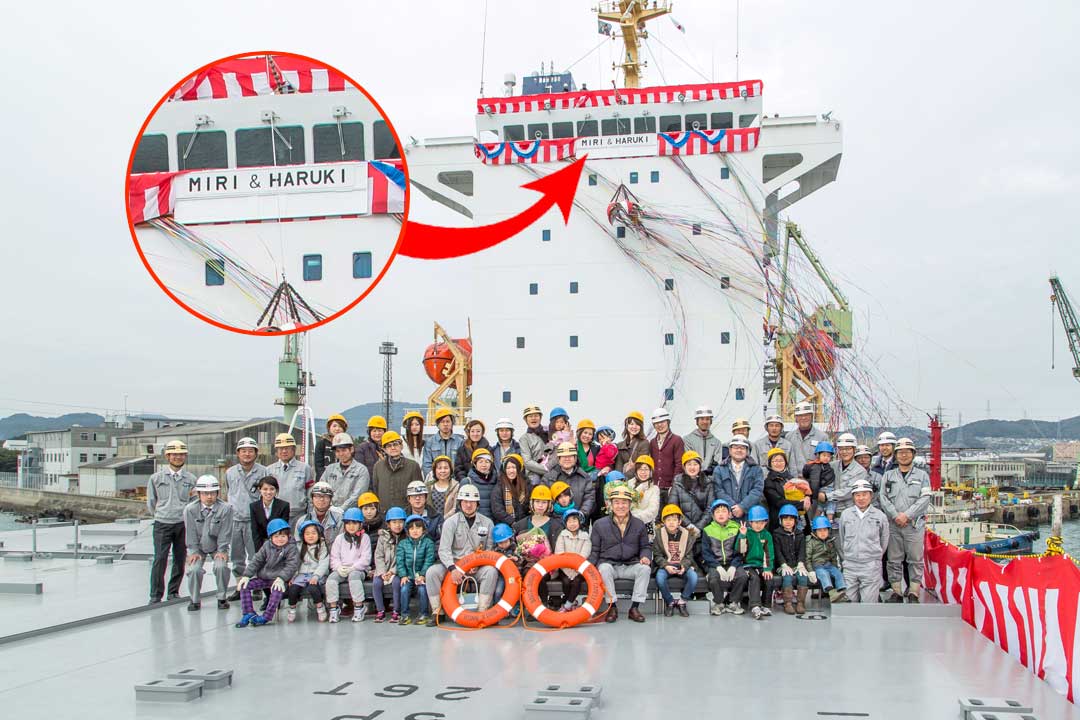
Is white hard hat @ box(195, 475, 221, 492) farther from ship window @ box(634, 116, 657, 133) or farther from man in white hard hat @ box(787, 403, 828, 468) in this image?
ship window @ box(634, 116, 657, 133)

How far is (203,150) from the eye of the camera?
682 cm

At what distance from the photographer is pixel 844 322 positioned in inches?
846

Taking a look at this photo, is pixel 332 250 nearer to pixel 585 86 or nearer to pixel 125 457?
pixel 585 86

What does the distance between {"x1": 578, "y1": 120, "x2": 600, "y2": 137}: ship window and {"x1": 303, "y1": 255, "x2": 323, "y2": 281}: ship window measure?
11.0 metres

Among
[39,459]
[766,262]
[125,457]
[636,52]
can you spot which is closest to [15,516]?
[125,457]

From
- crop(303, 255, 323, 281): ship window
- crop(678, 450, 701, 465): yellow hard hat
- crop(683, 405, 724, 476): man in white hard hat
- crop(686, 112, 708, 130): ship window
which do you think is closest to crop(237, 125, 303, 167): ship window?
crop(303, 255, 323, 281): ship window

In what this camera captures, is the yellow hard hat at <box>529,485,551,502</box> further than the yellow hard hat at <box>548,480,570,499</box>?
No

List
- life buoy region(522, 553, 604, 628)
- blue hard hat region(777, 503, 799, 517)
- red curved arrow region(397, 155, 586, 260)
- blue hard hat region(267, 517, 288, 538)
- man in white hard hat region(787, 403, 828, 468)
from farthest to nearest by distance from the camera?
red curved arrow region(397, 155, 586, 260) < man in white hard hat region(787, 403, 828, 468) < blue hard hat region(777, 503, 799, 517) < blue hard hat region(267, 517, 288, 538) < life buoy region(522, 553, 604, 628)

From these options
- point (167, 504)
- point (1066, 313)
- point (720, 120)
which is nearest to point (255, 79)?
point (167, 504)

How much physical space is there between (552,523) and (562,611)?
29.7 inches

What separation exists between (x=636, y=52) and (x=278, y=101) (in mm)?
16302

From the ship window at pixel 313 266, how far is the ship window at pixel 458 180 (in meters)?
10.9

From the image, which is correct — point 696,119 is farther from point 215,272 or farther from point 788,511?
point 215,272

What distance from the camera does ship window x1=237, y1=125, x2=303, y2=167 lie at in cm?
671
